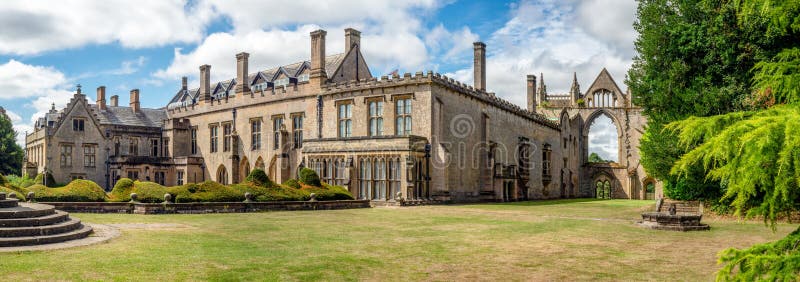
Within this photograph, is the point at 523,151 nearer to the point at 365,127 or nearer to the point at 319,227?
the point at 365,127

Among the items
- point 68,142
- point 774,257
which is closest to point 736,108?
point 774,257

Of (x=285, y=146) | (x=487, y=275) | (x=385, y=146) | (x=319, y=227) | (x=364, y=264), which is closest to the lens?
(x=487, y=275)

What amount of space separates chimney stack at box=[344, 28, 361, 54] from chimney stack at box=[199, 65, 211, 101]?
1406 cm

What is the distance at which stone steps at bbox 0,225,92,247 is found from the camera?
35.9ft

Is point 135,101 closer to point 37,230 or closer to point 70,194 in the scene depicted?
point 70,194

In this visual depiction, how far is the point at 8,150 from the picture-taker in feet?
195

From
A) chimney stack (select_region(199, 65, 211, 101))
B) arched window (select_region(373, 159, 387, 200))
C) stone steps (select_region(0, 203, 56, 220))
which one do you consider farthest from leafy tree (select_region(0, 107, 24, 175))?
stone steps (select_region(0, 203, 56, 220))

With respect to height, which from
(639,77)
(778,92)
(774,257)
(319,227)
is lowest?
(319,227)

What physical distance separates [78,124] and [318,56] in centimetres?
2205

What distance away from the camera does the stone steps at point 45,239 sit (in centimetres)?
1095

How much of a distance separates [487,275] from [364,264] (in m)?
2.13

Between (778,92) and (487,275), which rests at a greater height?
(778,92)

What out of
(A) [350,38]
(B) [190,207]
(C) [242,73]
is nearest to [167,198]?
(B) [190,207]

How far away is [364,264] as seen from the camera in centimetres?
977
